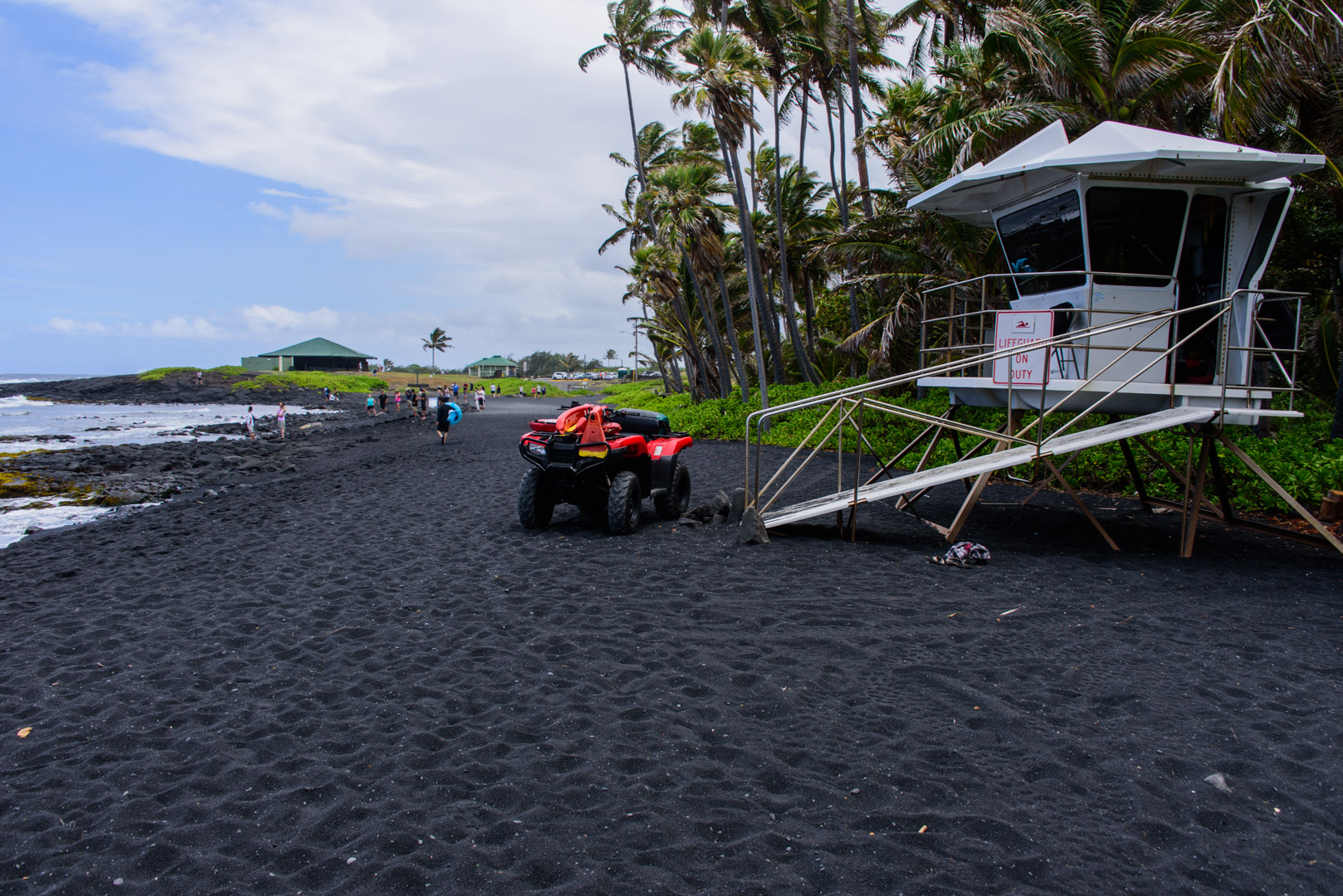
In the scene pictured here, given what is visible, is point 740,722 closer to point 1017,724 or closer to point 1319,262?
point 1017,724

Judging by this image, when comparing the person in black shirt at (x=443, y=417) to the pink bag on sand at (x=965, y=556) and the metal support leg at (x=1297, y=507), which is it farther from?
the metal support leg at (x=1297, y=507)

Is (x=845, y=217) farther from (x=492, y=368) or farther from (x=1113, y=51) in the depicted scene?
(x=492, y=368)

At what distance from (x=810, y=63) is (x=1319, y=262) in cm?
1568

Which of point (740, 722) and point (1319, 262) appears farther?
point (1319, 262)

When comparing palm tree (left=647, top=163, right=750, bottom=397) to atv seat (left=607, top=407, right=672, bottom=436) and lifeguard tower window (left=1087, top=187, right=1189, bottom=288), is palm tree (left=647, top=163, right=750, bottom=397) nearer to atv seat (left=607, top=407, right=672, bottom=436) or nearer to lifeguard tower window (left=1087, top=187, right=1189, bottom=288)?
atv seat (left=607, top=407, right=672, bottom=436)

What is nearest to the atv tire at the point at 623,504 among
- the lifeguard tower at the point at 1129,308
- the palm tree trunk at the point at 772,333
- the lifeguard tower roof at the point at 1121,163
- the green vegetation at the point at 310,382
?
the lifeguard tower at the point at 1129,308

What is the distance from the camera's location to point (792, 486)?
13.4 meters

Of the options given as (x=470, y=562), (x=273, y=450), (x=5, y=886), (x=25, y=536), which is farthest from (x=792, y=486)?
(x=273, y=450)

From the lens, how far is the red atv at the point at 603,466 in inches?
368

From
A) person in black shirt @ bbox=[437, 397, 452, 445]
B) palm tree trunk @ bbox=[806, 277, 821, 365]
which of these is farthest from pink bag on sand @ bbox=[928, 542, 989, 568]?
palm tree trunk @ bbox=[806, 277, 821, 365]

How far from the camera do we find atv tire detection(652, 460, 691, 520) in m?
10.5

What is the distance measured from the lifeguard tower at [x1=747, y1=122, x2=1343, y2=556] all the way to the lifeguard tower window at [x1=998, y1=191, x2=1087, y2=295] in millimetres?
22

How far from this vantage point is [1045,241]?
9.35 meters

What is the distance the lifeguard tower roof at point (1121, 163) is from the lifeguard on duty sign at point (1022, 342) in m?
1.61
